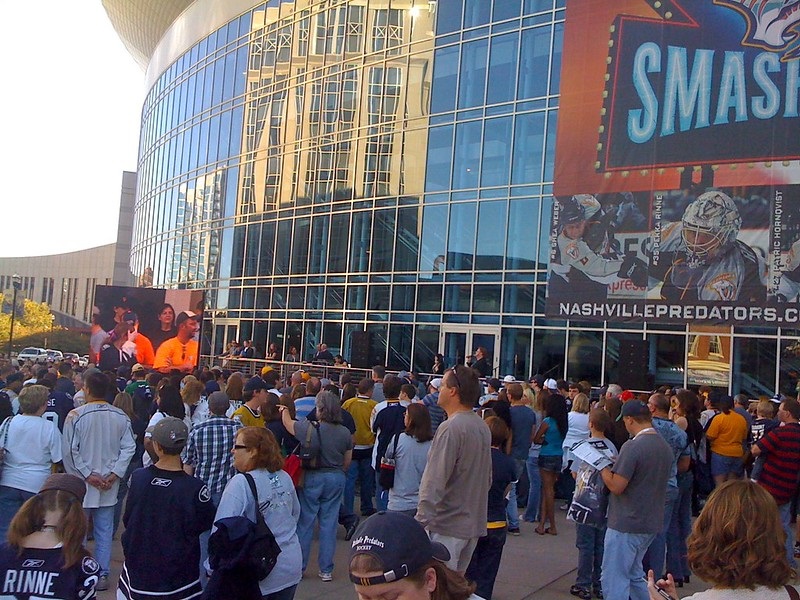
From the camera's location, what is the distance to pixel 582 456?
662 centimetres

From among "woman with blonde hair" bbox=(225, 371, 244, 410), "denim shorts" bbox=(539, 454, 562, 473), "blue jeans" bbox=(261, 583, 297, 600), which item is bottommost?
"blue jeans" bbox=(261, 583, 297, 600)

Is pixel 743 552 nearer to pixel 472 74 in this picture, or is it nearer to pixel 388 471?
pixel 388 471

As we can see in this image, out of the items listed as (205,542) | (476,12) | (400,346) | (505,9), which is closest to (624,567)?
(205,542)

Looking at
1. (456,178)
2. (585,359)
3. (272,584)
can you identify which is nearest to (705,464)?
(272,584)

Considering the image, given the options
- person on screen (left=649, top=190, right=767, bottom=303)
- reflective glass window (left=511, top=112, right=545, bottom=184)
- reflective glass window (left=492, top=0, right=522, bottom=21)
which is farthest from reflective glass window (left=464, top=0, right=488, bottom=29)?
person on screen (left=649, top=190, right=767, bottom=303)

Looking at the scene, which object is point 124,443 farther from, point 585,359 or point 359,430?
point 585,359

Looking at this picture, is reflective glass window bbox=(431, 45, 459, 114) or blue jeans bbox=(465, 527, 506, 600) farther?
reflective glass window bbox=(431, 45, 459, 114)

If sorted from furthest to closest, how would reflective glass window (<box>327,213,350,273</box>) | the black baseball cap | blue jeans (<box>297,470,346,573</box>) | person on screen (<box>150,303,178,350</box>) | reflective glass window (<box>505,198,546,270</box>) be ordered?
reflective glass window (<box>327,213,350,273</box>) < reflective glass window (<box>505,198,546,270</box>) < person on screen (<box>150,303,178,350</box>) < blue jeans (<box>297,470,346,573</box>) < the black baseball cap

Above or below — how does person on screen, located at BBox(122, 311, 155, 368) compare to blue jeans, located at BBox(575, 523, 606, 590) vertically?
above

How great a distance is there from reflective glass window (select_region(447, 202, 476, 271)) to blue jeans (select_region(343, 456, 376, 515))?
14.1m

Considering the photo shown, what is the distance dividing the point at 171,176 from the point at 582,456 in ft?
120

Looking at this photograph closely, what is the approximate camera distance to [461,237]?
966 inches

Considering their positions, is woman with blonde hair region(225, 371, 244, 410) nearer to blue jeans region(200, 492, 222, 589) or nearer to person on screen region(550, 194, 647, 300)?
blue jeans region(200, 492, 222, 589)

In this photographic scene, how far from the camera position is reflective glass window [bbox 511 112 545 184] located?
900 inches
